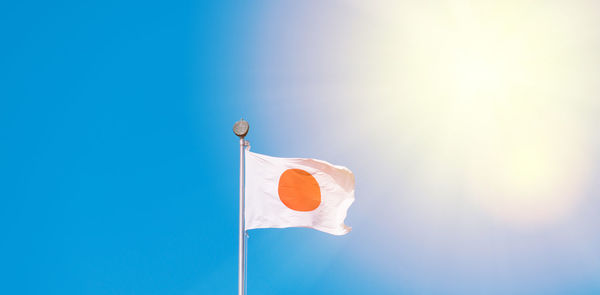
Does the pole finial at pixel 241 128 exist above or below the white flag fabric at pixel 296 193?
above

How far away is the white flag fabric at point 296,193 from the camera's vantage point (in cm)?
1680

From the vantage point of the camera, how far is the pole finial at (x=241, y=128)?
16.7 meters

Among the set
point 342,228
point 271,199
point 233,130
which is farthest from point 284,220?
point 233,130

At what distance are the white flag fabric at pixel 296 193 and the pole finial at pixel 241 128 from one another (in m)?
0.77

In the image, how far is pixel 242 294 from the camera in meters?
15.3

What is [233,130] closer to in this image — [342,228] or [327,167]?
[327,167]

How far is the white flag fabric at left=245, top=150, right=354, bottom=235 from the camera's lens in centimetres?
1680

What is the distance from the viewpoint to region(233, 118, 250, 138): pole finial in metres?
16.7

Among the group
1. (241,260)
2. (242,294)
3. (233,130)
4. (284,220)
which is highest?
(233,130)

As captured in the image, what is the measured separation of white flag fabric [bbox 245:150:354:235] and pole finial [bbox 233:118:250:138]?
77 cm

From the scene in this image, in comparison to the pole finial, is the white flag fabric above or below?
below

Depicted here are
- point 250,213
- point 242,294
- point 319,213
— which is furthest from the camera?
point 319,213

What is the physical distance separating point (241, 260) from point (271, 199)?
231cm

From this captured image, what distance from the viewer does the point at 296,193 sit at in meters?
17.1
